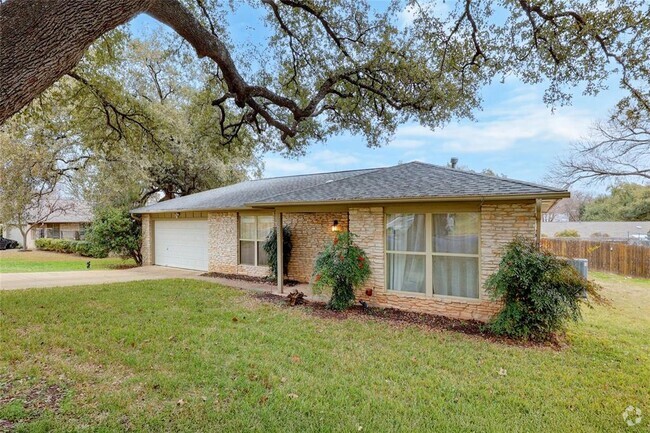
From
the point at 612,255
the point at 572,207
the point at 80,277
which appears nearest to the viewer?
the point at 80,277

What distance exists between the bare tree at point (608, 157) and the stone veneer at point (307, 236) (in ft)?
50.9

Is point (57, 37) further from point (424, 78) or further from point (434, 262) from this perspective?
point (424, 78)

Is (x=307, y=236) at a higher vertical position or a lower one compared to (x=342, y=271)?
higher

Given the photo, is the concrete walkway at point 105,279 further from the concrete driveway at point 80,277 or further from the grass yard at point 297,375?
the grass yard at point 297,375

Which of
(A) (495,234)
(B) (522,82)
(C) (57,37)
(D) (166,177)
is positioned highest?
(B) (522,82)

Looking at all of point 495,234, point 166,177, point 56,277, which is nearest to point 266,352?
point 495,234

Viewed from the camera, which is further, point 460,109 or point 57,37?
point 460,109

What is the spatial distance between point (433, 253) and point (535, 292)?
2.00 meters

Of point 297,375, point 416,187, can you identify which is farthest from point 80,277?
point 416,187

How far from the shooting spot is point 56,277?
11.3 metres

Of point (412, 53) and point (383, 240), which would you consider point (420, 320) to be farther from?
point (412, 53)

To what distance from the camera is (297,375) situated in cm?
410

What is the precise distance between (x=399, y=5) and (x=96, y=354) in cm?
1001

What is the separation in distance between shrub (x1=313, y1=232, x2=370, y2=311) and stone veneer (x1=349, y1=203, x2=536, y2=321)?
294 millimetres
